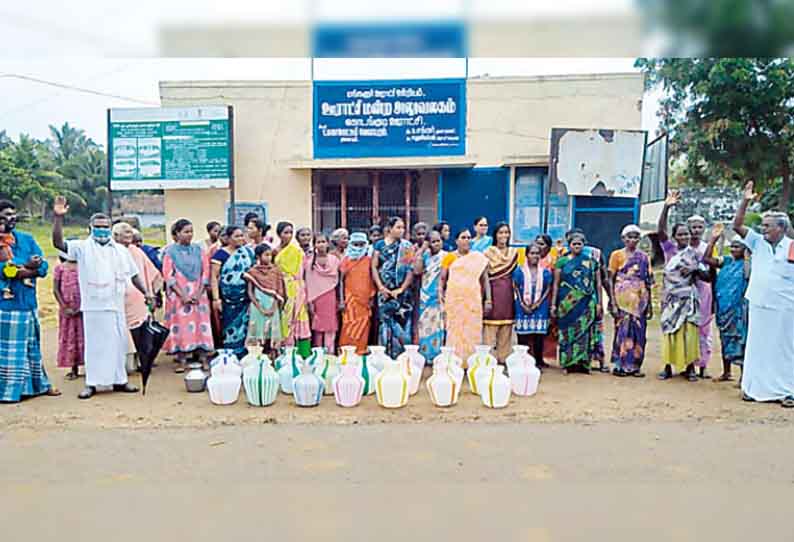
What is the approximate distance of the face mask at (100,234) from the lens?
5.57 metres

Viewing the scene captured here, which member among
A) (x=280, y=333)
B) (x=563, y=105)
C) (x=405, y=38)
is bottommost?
(x=280, y=333)

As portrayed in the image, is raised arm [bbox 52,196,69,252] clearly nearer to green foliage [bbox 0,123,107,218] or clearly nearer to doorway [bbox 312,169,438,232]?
doorway [bbox 312,169,438,232]

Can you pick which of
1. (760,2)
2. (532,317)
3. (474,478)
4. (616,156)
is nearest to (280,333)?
(532,317)

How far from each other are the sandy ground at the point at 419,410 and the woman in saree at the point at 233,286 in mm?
695

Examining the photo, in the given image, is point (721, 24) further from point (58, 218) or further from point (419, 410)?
point (58, 218)

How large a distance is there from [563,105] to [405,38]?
9.37 m

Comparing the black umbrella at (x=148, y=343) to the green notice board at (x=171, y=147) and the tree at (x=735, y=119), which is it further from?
the tree at (x=735, y=119)

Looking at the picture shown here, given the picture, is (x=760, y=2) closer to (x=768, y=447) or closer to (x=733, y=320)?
(x=768, y=447)

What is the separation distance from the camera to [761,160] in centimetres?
1330

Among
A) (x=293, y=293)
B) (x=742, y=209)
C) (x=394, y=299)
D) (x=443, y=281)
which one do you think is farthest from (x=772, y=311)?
(x=293, y=293)

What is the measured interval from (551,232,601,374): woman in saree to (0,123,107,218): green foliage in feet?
78.4

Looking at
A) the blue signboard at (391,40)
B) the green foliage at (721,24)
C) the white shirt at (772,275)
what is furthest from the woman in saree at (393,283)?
the green foliage at (721,24)

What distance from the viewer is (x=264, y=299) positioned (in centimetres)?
616

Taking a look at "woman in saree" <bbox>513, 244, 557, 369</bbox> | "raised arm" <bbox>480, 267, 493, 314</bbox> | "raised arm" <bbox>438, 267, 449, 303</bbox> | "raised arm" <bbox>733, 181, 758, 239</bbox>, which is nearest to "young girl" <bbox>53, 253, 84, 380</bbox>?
→ "raised arm" <bbox>438, 267, 449, 303</bbox>
